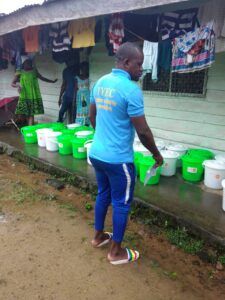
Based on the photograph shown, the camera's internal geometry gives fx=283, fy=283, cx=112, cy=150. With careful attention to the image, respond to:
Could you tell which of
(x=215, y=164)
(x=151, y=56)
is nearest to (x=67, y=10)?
(x=151, y=56)

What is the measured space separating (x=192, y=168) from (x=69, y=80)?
4158 millimetres

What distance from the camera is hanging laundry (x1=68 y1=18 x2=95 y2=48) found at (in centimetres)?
534

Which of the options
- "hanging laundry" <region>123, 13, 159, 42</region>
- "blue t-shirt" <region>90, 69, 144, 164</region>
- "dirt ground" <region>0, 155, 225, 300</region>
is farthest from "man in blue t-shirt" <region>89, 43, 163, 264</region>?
"hanging laundry" <region>123, 13, 159, 42</region>

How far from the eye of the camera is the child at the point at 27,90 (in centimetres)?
734

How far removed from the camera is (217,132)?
4844 millimetres

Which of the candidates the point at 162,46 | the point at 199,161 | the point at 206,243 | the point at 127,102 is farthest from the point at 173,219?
the point at 162,46

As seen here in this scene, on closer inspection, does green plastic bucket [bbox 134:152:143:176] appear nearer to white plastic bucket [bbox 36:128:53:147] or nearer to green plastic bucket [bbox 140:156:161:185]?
green plastic bucket [bbox 140:156:161:185]

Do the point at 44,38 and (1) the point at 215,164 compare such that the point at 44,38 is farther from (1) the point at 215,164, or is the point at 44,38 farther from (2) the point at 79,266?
(2) the point at 79,266

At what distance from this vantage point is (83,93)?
23.0 ft

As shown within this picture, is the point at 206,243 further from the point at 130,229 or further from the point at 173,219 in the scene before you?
the point at 130,229

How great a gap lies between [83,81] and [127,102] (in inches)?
195

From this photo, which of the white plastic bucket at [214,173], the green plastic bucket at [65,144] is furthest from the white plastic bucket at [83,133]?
the white plastic bucket at [214,173]

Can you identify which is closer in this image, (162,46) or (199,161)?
(199,161)

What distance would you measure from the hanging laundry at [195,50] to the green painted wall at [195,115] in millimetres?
853
